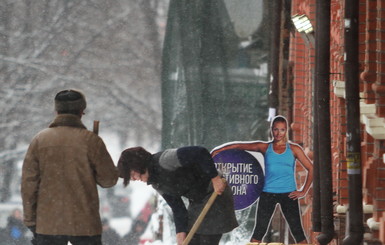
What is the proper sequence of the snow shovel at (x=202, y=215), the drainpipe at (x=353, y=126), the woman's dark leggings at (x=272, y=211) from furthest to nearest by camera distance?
the woman's dark leggings at (x=272, y=211)
the drainpipe at (x=353, y=126)
the snow shovel at (x=202, y=215)

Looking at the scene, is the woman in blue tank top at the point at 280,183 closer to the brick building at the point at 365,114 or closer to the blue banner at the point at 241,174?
the blue banner at the point at 241,174

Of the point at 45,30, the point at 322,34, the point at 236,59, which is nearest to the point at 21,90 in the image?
the point at 45,30

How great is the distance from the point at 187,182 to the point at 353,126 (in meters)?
2.23

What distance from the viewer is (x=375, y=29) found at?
13.5 metres

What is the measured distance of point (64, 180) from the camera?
1021 centimetres

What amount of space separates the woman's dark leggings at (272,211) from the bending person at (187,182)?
2.01 m

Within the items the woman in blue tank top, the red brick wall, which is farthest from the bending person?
the woman in blue tank top

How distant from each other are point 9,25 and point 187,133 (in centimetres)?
713

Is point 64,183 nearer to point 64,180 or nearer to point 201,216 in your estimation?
point 64,180

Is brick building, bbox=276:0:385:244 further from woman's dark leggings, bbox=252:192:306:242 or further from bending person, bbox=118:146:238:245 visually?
bending person, bbox=118:146:238:245

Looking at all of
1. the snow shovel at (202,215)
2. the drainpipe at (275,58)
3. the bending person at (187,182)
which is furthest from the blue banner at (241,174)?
the drainpipe at (275,58)

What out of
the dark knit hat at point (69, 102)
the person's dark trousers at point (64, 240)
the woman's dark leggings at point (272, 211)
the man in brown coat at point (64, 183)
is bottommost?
the woman's dark leggings at point (272, 211)

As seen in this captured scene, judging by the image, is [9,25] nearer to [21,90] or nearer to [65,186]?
[21,90]

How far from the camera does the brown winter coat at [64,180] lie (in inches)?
402
